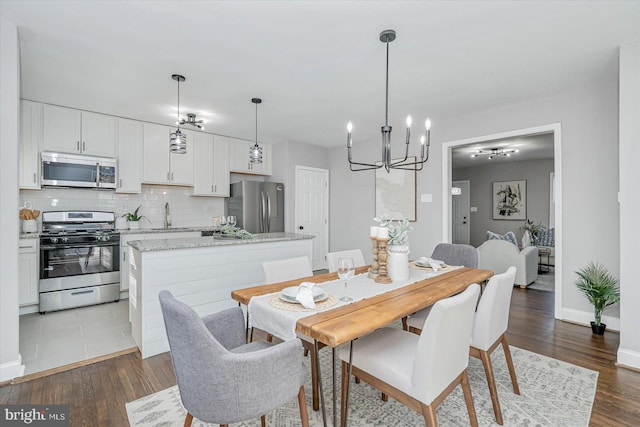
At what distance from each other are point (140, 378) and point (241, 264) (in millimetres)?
1199

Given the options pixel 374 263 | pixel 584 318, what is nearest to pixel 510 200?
pixel 584 318

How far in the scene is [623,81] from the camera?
2398 millimetres

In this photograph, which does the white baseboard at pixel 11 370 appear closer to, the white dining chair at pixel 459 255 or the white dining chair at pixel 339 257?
the white dining chair at pixel 339 257

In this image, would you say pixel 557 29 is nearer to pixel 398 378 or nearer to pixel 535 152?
pixel 398 378

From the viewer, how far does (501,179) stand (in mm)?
8062

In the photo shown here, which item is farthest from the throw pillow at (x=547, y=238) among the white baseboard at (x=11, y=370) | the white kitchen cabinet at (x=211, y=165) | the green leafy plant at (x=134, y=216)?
the white baseboard at (x=11, y=370)

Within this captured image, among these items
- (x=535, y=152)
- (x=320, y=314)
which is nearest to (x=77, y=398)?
(x=320, y=314)

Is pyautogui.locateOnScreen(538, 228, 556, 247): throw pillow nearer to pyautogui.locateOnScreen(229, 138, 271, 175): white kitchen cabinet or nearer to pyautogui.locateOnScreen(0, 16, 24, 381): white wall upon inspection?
pyautogui.locateOnScreen(229, 138, 271, 175): white kitchen cabinet

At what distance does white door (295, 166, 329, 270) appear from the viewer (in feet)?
18.0

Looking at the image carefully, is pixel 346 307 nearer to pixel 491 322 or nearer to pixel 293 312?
pixel 293 312

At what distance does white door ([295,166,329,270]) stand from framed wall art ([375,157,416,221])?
1135mm

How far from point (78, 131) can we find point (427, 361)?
4.61m

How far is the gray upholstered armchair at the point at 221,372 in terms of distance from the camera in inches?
45.1

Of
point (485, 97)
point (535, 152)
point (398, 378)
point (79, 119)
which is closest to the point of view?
point (398, 378)
